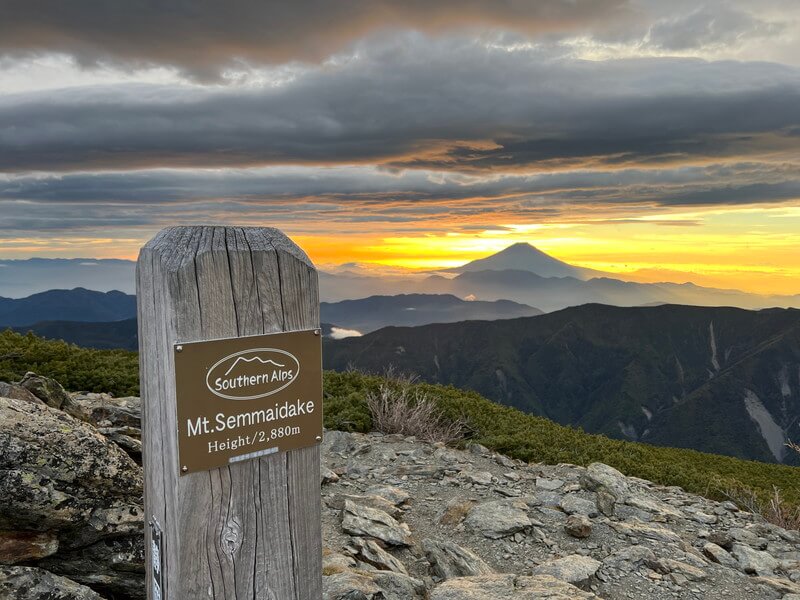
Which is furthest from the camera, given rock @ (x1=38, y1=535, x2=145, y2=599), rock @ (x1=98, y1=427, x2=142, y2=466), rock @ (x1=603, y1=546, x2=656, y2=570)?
rock @ (x1=603, y1=546, x2=656, y2=570)

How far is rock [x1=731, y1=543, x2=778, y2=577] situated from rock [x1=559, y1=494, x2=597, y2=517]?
1599mm

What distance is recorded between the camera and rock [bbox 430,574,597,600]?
456 centimetres

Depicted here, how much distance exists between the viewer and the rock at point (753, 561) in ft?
21.3

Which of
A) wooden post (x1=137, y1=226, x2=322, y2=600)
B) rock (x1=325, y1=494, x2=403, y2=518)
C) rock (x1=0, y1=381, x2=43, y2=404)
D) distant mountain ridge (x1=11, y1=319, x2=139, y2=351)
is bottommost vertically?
distant mountain ridge (x1=11, y1=319, x2=139, y2=351)

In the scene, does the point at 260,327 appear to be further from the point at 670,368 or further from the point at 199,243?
the point at 670,368

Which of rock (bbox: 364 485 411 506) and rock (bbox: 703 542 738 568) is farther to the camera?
rock (bbox: 364 485 411 506)

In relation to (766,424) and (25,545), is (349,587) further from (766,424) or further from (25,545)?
(766,424)

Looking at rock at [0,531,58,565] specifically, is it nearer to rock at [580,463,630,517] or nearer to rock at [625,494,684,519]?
rock at [580,463,630,517]

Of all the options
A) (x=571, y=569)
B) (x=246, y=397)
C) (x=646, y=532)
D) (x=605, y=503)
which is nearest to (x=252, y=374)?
(x=246, y=397)

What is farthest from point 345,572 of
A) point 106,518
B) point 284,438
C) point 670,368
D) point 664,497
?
point 670,368

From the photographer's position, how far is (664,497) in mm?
8836

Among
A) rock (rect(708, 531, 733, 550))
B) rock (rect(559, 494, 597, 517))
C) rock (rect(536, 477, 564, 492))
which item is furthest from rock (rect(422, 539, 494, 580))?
rock (rect(708, 531, 733, 550))

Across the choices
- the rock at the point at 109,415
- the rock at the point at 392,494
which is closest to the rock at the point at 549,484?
the rock at the point at 392,494

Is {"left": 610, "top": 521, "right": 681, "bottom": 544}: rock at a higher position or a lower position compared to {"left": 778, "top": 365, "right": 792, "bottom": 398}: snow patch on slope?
higher
